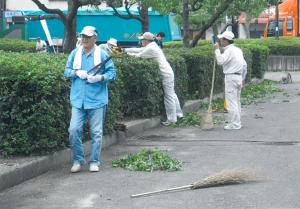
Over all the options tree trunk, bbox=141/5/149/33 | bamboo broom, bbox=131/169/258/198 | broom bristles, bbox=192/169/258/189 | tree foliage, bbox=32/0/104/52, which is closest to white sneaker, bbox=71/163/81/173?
bamboo broom, bbox=131/169/258/198

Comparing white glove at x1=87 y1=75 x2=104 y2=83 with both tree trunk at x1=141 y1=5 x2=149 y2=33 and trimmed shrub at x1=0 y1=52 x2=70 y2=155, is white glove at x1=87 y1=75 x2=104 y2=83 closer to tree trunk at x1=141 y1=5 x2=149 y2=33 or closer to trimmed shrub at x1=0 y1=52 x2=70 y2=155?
trimmed shrub at x1=0 y1=52 x2=70 y2=155

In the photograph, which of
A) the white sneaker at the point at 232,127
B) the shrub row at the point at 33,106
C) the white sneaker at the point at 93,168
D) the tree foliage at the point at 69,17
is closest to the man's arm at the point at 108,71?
the shrub row at the point at 33,106

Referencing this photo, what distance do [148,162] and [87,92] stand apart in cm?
126

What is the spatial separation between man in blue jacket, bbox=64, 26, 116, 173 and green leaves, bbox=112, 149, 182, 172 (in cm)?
48

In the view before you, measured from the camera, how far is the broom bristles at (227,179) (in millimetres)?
7109

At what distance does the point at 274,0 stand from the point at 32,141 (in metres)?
12.7

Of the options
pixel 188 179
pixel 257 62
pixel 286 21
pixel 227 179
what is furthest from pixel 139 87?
pixel 286 21

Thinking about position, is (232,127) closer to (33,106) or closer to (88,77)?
(88,77)

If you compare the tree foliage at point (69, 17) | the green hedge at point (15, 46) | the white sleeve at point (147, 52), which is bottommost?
the white sleeve at point (147, 52)

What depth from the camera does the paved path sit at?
654cm

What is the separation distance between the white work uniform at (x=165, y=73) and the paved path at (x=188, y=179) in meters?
0.96

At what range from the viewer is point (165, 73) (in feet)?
40.2

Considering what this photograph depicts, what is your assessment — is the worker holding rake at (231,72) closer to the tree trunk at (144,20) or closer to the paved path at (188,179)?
the paved path at (188,179)

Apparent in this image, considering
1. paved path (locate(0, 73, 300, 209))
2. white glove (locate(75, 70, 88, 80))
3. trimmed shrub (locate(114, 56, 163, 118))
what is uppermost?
white glove (locate(75, 70, 88, 80))
